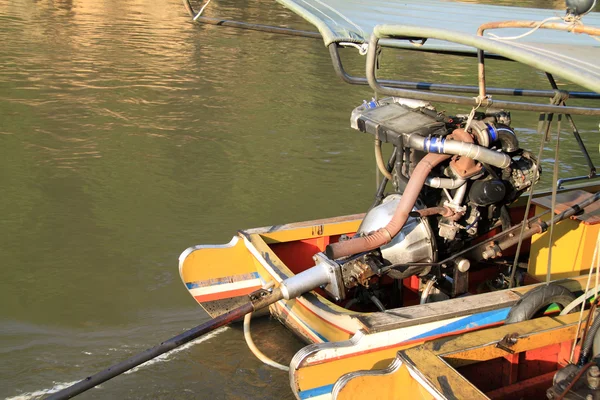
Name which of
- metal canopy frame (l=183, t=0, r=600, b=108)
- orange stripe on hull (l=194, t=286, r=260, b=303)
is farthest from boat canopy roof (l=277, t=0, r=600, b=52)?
orange stripe on hull (l=194, t=286, r=260, b=303)

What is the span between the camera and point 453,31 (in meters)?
3.33

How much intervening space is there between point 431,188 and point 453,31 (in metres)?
1.14

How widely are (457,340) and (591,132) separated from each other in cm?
730

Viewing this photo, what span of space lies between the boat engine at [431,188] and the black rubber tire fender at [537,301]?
1.46 ft

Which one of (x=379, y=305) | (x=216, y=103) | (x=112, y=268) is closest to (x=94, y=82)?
(x=216, y=103)


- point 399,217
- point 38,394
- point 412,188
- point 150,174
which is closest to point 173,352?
point 38,394

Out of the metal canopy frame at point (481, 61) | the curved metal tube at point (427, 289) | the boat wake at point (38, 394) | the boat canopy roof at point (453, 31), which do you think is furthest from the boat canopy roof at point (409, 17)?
the boat wake at point (38, 394)

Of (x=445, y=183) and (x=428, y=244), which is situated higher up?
(x=445, y=183)

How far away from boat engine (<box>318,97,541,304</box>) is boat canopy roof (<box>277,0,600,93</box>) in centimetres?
47

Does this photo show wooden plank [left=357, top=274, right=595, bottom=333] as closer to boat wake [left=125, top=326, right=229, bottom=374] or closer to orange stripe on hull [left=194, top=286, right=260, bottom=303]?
orange stripe on hull [left=194, top=286, right=260, bottom=303]

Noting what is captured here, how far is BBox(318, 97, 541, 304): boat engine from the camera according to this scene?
3770 millimetres

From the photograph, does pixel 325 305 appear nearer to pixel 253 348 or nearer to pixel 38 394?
pixel 253 348

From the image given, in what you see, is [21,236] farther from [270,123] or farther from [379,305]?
[270,123]

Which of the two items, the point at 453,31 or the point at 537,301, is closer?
the point at 453,31
